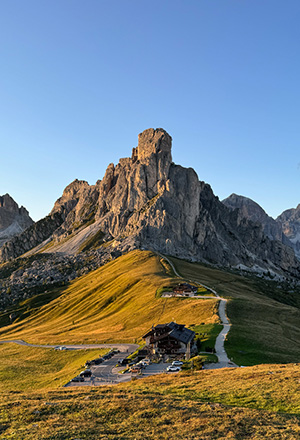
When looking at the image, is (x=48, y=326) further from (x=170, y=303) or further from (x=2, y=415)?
(x=2, y=415)

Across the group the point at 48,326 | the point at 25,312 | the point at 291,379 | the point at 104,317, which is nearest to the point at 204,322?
the point at 291,379

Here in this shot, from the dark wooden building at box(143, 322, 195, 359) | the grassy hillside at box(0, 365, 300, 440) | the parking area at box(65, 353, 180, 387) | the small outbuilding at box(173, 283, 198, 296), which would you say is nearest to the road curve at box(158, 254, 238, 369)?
the dark wooden building at box(143, 322, 195, 359)

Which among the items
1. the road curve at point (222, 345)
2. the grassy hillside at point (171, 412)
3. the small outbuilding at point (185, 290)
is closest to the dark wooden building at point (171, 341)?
the road curve at point (222, 345)

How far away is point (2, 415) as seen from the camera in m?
27.1

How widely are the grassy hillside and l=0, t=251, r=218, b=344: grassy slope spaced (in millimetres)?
48240

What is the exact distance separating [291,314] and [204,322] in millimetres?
29831

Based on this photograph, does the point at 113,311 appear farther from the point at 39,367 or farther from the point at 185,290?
the point at 39,367

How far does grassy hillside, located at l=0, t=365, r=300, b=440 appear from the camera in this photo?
2205 centimetres

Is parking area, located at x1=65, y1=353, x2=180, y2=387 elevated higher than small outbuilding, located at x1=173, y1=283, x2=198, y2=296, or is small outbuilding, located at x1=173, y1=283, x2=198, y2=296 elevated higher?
small outbuilding, located at x1=173, y1=283, x2=198, y2=296

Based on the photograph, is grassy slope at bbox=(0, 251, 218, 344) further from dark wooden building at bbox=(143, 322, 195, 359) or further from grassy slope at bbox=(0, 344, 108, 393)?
dark wooden building at bbox=(143, 322, 195, 359)

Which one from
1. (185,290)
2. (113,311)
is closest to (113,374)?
(185,290)

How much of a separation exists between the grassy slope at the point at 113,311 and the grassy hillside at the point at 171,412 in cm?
4824

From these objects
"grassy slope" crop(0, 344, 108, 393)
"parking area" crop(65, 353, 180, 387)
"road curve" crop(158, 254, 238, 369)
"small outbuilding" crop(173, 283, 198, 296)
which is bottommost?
"grassy slope" crop(0, 344, 108, 393)

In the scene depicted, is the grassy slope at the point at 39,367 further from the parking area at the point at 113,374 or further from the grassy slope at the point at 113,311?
the grassy slope at the point at 113,311
